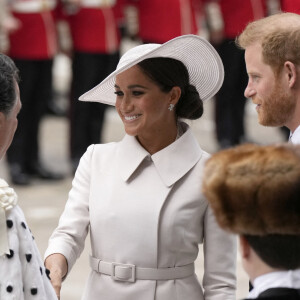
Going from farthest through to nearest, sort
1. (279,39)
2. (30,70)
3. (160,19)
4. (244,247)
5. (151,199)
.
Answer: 1. (160,19)
2. (30,70)
3. (151,199)
4. (279,39)
5. (244,247)

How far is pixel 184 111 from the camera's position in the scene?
334 centimetres

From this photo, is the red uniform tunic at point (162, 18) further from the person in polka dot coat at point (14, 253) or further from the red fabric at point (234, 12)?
the person in polka dot coat at point (14, 253)

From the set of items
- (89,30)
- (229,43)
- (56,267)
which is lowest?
(229,43)

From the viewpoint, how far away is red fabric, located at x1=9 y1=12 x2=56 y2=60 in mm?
7652

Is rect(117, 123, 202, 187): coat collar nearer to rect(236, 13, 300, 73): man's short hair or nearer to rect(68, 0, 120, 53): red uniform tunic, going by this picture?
rect(236, 13, 300, 73): man's short hair

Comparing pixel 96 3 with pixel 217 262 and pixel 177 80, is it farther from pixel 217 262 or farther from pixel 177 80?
pixel 217 262

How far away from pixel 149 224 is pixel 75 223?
0.24 m

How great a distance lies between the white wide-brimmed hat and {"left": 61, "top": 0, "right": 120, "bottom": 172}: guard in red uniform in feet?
14.8

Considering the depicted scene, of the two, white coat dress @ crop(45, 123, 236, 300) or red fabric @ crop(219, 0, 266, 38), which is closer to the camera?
white coat dress @ crop(45, 123, 236, 300)

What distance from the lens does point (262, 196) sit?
2.29m

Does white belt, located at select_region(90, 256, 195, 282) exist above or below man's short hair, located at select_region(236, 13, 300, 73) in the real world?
below

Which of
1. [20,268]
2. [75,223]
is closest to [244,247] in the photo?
[20,268]

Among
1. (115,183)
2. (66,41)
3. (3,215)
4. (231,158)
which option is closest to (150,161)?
(115,183)

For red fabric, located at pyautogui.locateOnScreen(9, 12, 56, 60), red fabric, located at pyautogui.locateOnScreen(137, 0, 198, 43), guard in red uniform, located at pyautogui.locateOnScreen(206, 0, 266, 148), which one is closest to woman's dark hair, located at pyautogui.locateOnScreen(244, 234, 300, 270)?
red fabric, located at pyautogui.locateOnScreen(9, 12, 56, 60)
